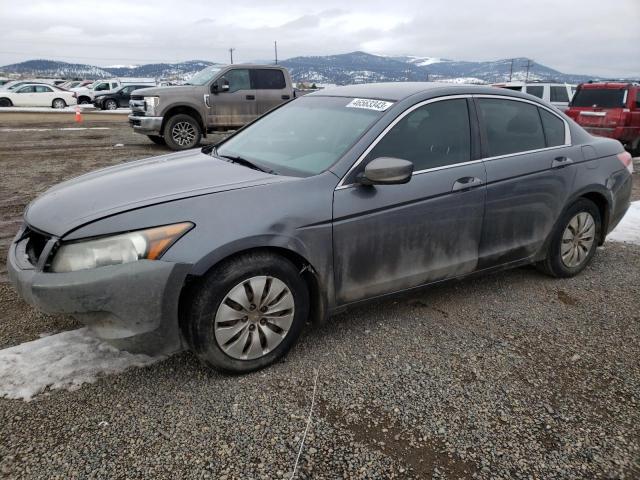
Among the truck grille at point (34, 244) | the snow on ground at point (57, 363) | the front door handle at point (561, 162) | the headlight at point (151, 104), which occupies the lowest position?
the snow on ground at point (57, 363)

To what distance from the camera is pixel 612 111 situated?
37.1 feet

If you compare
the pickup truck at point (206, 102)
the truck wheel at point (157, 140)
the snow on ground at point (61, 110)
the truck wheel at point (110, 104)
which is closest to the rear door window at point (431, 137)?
the pickup truck at point (206, 102)

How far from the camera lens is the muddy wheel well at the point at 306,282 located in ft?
8.47

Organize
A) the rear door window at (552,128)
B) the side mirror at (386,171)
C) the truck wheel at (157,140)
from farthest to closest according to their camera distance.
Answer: the truck wheel at (157,140), the rear door window at (552,128), the side mirror at (386,171)

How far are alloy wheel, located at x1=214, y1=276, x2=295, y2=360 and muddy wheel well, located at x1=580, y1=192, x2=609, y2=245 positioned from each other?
2.85m

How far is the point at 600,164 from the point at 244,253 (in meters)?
3.23

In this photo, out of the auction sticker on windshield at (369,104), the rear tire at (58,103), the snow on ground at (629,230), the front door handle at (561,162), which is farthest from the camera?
the rear tire at (58,103)

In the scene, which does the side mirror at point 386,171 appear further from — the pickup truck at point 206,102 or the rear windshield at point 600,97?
the rear windshield at point 600,97

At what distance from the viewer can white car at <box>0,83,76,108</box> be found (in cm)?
2827

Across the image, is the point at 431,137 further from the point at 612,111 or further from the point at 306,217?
the point at 612,111

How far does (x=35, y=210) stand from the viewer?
2.88m

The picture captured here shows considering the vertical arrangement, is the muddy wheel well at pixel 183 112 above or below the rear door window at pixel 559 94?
below

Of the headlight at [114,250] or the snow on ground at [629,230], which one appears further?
the snow on ground at [629,230]

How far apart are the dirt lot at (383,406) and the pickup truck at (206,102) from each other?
805 cm
